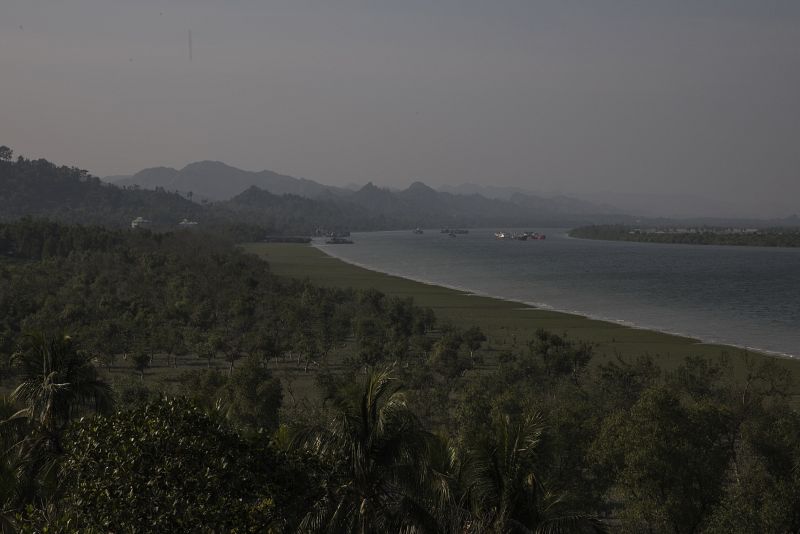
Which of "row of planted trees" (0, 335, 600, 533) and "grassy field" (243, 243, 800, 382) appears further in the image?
"grassy field" (243, 243, 800, 382)

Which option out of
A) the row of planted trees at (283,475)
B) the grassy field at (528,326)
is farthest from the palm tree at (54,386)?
the grassy field at (528,326)

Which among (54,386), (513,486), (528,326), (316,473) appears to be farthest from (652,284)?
(316,473)

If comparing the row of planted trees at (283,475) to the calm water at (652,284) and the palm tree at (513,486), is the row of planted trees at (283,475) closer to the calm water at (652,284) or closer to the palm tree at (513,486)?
the palm tree at (513,486)

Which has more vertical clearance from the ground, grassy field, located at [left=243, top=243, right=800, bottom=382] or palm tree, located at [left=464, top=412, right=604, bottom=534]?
palm tree, located at [left=464, top=412, right=604, bottom=534]

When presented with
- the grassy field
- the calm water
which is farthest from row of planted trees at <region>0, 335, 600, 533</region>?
the calm water

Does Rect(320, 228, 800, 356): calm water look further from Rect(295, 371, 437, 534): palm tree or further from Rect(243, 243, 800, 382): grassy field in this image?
Rect(295, 371, 437, 534): palm tree

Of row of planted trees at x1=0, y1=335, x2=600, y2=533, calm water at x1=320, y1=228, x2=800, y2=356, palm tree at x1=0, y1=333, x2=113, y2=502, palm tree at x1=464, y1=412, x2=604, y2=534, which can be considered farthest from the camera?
calm water at x1=320, y1=228, x2=800, y2=356

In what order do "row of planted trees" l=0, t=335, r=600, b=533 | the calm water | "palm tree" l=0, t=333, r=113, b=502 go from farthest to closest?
the calm water < "palm tree" l=0, t=333, r=113, b=502 < "row of planted trees" l=0, t=335, r=600, b=533
